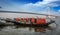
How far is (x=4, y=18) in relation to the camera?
1.76m

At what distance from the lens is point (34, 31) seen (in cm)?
180

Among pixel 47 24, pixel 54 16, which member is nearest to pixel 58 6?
pixel 54 16

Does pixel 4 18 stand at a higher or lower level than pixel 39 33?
higher

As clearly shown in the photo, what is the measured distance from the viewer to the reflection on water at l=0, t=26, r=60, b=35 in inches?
69.6

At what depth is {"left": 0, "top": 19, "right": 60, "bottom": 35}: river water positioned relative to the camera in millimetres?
1768

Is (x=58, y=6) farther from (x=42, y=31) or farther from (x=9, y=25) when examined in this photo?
(x=9, y=25)

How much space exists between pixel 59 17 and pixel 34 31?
0.38 meters

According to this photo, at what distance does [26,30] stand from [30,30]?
53mm

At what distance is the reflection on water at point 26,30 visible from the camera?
1.77 meters

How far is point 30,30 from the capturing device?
179cm

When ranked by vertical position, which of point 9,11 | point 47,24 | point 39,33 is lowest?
point 39,33

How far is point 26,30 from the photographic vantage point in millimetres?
1786

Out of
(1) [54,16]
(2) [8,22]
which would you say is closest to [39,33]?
(1) [54,16]

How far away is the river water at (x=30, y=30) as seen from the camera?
1.77 m
